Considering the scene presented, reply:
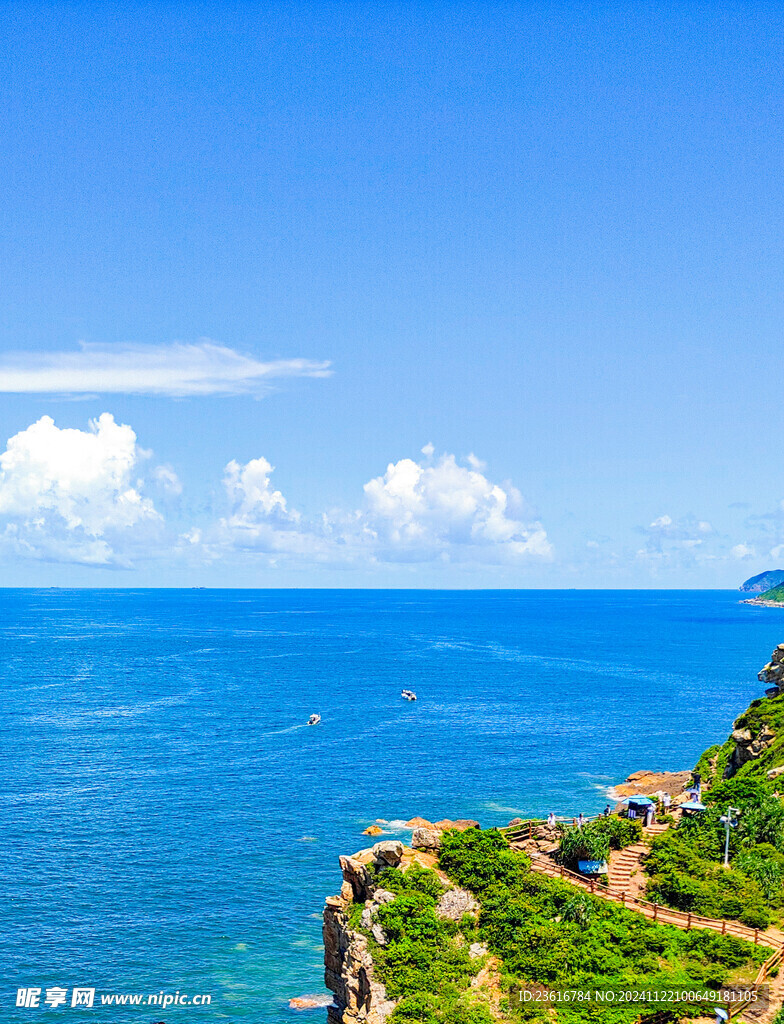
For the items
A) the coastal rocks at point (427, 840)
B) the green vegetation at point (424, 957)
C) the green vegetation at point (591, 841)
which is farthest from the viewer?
the coastal rocks at point (427, 840)

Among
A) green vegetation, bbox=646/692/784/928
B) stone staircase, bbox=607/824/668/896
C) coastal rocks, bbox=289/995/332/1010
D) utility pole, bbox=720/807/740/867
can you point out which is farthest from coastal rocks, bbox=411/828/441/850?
utility pole, bbox=720/807/740/867

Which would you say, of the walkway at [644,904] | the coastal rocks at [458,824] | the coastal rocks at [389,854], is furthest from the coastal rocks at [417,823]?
the coastal rocks at [389,854]

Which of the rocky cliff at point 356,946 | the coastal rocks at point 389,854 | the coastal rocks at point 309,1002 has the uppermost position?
the coastal rocks at point 389,854

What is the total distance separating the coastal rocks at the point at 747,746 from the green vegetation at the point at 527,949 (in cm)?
3947

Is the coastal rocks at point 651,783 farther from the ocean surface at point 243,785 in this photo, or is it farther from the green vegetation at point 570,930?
the green vegetation at point 570,930

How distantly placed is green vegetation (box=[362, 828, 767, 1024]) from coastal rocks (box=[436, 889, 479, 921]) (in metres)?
0.40

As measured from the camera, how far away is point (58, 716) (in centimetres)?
12975

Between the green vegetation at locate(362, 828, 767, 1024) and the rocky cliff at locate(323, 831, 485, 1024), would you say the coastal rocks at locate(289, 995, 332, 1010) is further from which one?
the green vegetation at locate(362, 828, 767, 1024)

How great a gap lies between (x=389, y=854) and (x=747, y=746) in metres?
46.0

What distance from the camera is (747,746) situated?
245ft

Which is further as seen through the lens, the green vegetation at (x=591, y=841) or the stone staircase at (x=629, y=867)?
the green vegetation at (x=591, y=841)

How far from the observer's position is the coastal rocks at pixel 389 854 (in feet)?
138

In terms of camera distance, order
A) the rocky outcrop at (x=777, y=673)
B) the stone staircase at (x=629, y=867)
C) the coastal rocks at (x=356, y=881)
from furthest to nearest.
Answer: the rocky outcrop at (x=777, y=673) < the stone staircase at (x=629, y=867) < the coastal rocks at (x=356, y=881)

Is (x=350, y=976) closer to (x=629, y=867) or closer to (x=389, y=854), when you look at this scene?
(x=389, y=854)
